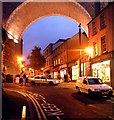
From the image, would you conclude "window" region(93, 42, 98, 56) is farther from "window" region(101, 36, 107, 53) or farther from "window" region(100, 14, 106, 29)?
"window" region(100, 14, 106, 29)

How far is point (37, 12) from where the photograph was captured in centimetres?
5384

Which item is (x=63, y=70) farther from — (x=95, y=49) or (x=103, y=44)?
(x=103, y=44)

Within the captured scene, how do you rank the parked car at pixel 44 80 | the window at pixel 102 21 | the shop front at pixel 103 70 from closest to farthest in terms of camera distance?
1. the shop front at pixel 103 70
2. the window at pixel 102 21
3. the parked car at pixel 44 80

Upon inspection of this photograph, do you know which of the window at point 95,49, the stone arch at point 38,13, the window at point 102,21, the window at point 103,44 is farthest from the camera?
the stone arch at point 38,13

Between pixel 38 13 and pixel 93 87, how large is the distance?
32831mm

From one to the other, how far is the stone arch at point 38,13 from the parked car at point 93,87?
23.7m

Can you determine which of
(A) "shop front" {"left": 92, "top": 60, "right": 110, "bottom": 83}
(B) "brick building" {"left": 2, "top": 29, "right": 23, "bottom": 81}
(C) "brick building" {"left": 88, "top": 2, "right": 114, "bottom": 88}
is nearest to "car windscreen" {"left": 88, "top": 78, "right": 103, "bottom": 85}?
(C) "brick building" {"left": 88, "top": 2, "right": 114, "bottom": 88}

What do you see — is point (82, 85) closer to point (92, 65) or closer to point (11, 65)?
point (92, 65)

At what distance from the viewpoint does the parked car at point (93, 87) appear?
75.8 feet

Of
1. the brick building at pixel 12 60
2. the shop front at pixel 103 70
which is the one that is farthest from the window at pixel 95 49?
the brick building at pixel 12 60

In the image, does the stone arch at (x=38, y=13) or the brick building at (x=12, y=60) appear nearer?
the stone arch at (x=38, y=13)

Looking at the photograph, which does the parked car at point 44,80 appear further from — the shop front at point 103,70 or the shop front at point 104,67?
the shop front at point 103,70

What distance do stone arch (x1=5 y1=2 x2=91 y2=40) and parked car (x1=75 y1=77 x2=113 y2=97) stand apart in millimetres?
23717

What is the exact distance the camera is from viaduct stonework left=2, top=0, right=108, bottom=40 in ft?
162
